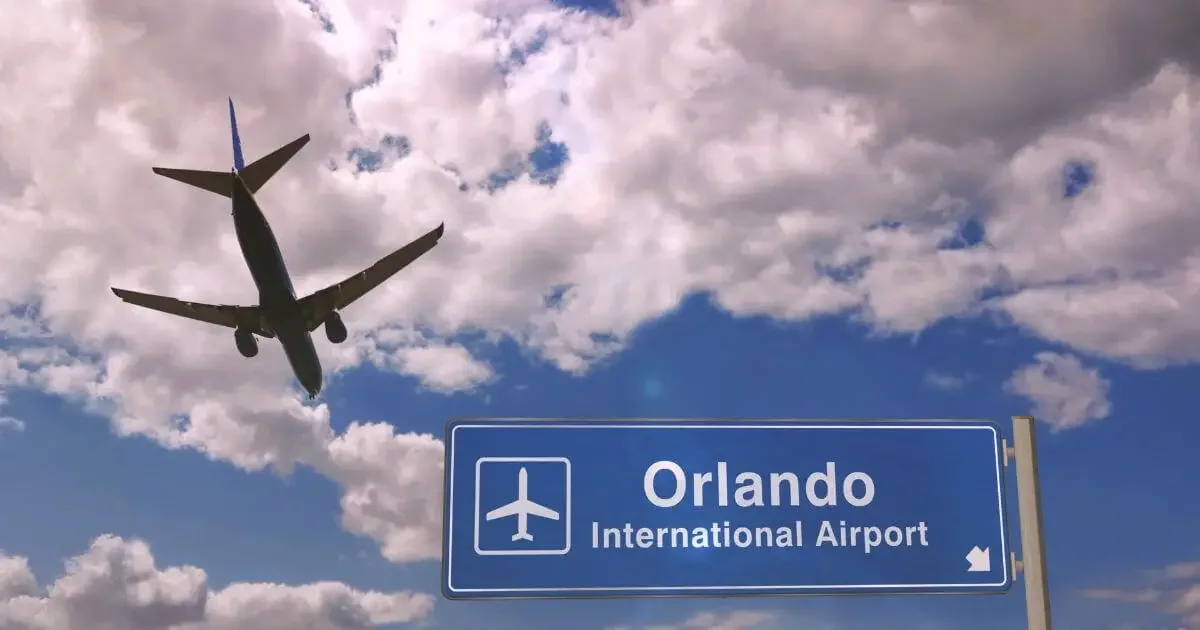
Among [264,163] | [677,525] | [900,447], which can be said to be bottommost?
[677,525]

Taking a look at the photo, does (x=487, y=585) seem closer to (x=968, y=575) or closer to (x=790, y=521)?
(x=790, y=521)

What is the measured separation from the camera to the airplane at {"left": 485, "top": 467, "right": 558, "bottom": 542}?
8781 mm

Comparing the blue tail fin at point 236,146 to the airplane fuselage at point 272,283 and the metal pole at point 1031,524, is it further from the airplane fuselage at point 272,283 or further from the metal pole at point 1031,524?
the metal pole at point 1031,524

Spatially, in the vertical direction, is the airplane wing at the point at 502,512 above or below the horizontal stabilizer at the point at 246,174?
below

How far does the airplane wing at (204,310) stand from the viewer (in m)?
35.4

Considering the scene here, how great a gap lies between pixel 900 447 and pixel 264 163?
29.4 metres

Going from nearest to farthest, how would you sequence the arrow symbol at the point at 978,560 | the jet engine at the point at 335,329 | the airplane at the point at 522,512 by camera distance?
1. the airplane at the point at 522,512
2. the arrow symbol at the point at 978,560
3. the jet engine at the point at 335,329

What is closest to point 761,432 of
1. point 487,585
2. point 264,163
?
point 487,585

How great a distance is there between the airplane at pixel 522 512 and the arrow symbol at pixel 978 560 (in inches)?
147

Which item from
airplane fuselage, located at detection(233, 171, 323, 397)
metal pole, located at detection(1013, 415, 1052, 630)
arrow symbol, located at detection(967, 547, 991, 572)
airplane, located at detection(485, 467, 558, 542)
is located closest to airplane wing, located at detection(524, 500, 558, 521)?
airplane, located at detection(485, 467, 558, 542)

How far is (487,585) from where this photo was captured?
870 centimetres

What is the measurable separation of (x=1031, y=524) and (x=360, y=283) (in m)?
28.1

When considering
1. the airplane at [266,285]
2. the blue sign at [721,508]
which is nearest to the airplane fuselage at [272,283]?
the airplane at [266,285]

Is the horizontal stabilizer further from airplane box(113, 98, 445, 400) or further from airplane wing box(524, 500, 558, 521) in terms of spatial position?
airplane wing box(524, 500, 558, 521)
